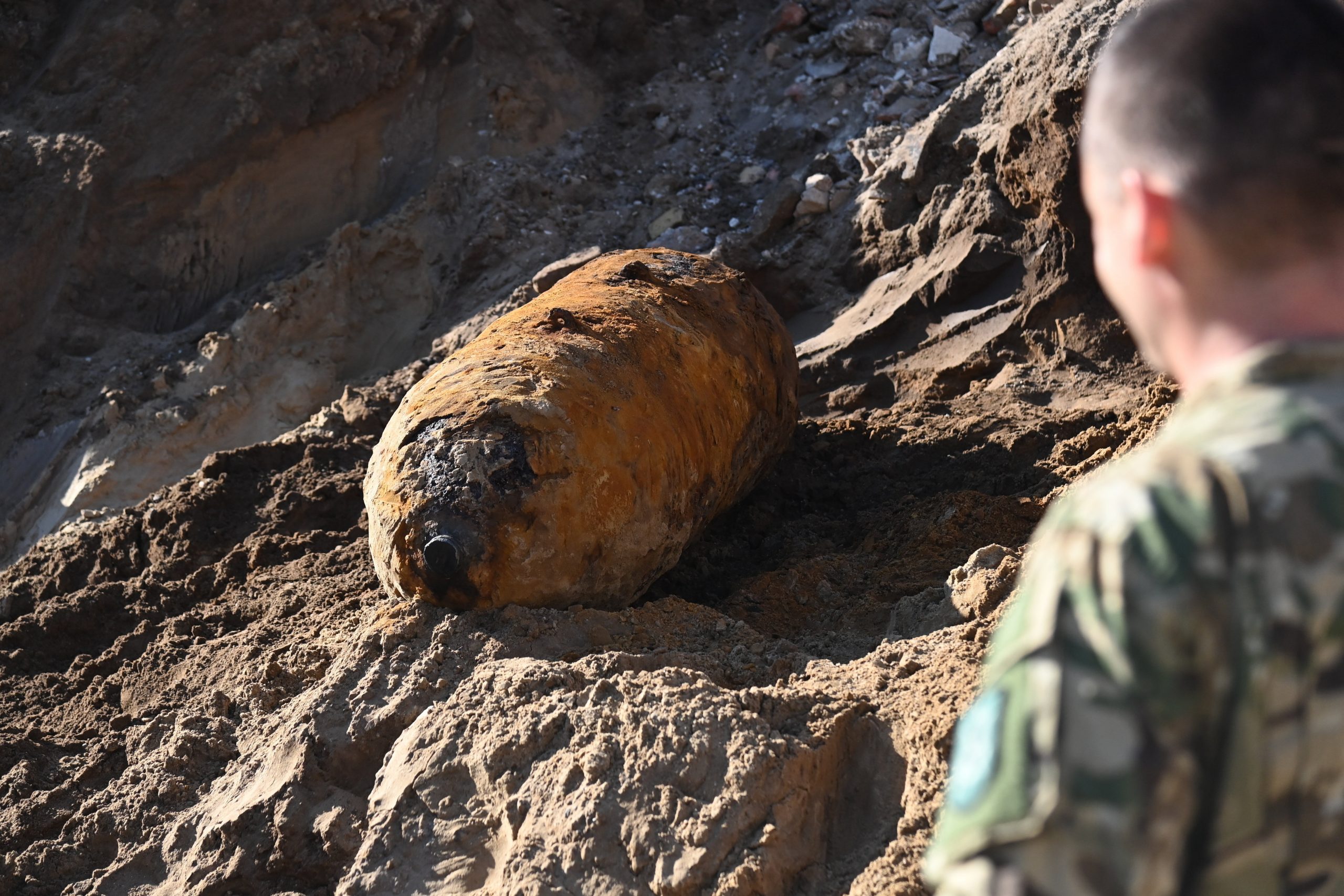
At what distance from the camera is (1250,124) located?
104 centimetres

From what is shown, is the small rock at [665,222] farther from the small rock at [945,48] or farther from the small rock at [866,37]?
the small rock at [945,48]

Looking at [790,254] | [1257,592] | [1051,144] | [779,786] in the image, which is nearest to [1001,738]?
[1257,592]

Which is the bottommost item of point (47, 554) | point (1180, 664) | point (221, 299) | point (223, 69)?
point (1180, 664)

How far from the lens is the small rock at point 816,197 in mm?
7598

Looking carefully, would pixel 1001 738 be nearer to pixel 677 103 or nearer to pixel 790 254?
pixel 790 254

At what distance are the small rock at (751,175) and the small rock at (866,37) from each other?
126cm

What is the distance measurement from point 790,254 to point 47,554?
14.9 ft

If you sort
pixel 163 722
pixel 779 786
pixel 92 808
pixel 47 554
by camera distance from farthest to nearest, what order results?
1. pixel 47 554
2. pixel 163 722
3. pixel 92 808
4. pixel 779 786

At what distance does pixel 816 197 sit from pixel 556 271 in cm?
176

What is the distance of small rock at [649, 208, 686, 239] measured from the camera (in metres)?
8.01

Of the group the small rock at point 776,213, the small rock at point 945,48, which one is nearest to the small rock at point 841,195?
the small rock at point 776,213

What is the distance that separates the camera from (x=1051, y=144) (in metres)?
5.72

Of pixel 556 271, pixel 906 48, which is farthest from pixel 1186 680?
pixel 906 48

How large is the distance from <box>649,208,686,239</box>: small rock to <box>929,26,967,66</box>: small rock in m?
2.17
